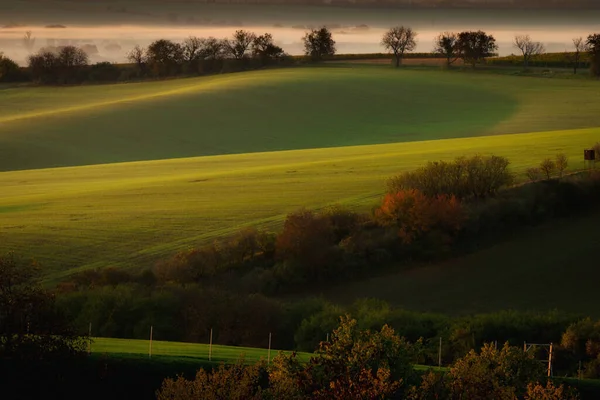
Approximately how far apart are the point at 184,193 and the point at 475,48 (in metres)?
67.0

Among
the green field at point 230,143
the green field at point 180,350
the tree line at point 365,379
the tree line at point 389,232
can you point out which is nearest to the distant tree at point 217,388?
the tree line at point 365,379

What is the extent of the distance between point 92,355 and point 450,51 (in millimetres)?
95012

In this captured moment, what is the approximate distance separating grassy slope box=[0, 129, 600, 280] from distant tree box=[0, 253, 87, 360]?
14258mm

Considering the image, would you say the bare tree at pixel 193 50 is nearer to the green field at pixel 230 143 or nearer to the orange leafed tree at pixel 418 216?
the green field at pixel 230 143

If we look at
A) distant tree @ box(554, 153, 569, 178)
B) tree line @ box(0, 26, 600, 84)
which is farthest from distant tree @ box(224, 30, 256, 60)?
distant tree @ box(554, 153, 569, 178)

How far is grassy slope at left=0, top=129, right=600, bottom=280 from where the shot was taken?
43.7m

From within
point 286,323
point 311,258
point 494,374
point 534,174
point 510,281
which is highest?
point 494,374

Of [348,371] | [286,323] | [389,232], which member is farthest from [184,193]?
[348,371]

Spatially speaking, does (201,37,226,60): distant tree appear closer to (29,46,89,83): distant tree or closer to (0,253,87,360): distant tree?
(29,46,89,83): distant tree

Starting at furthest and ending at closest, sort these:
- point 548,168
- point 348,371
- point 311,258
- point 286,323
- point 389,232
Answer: point 548,168 → point 389,232 → point 311,258 → point 286,323 → point 348,371

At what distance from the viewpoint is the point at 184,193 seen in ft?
177

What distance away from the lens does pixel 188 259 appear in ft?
134

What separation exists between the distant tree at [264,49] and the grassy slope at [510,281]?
76.0 meters

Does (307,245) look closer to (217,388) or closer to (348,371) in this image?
(348,371)
